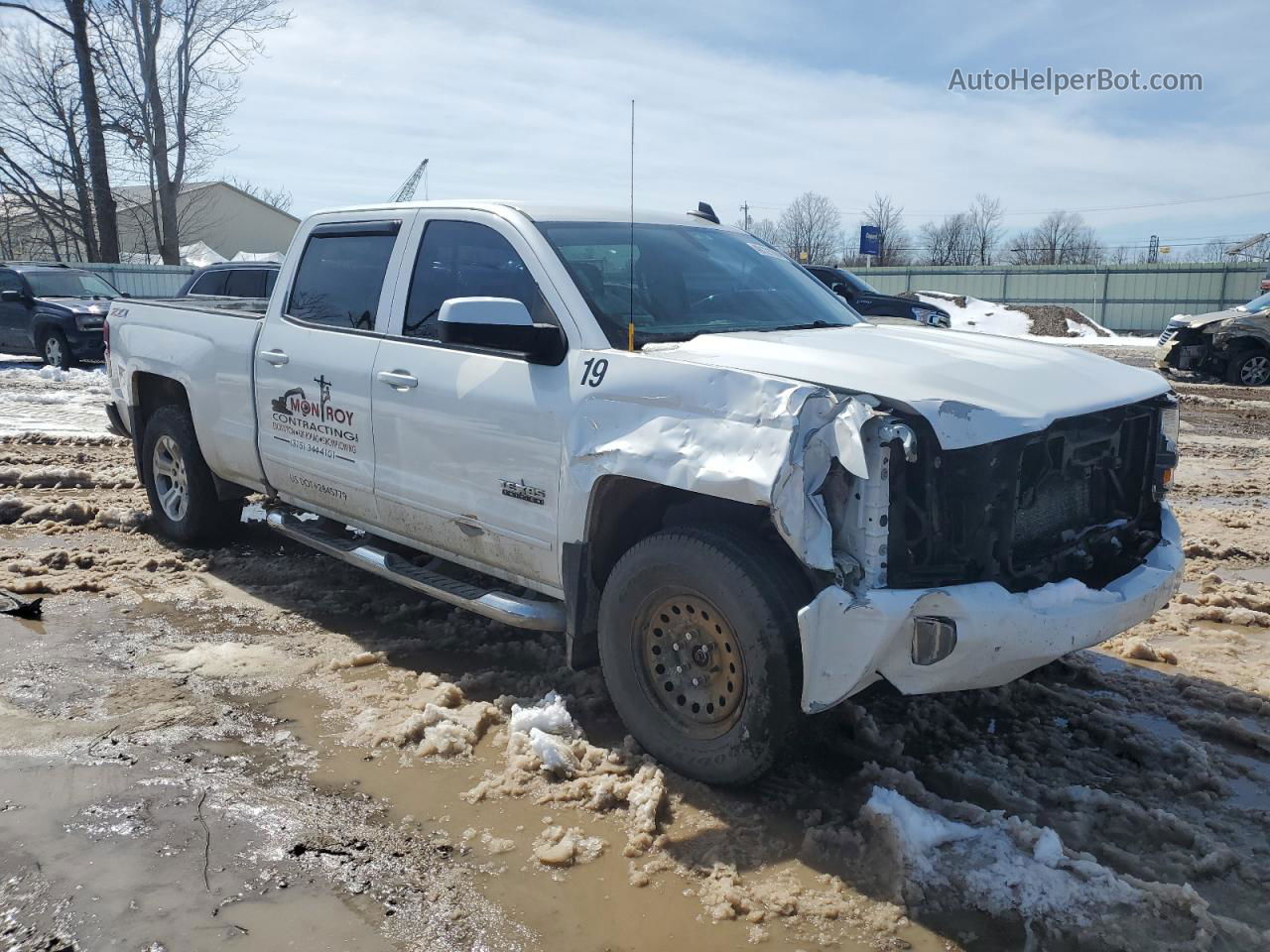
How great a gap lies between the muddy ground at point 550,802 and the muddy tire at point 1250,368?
12752mm

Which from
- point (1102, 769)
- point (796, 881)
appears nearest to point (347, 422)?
point (796, 881)

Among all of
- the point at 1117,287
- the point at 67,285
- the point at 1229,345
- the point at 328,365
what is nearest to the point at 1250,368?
the point at 1229,345

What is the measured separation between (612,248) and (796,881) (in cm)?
254

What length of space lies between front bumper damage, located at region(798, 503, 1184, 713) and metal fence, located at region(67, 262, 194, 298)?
83.3 feet

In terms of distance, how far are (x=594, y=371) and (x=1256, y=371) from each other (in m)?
16.1

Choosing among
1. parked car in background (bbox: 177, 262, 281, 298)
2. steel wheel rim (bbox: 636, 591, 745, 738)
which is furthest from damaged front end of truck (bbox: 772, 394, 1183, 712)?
parked car in background (bbox: 177, 262, 281, 298)

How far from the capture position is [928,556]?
319 cm

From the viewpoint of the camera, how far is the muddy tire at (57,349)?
54.7 ft

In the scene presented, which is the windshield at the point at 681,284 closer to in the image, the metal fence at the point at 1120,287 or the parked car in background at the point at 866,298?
the parked car in background at the point at 866,298

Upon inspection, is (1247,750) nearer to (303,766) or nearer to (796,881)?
(796,881)

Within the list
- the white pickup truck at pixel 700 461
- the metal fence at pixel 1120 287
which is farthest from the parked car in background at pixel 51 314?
the metal fence at pixel 1120 287

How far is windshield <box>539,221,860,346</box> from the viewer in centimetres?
401

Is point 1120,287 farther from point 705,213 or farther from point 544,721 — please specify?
point 544,721

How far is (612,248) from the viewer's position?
4273mm
